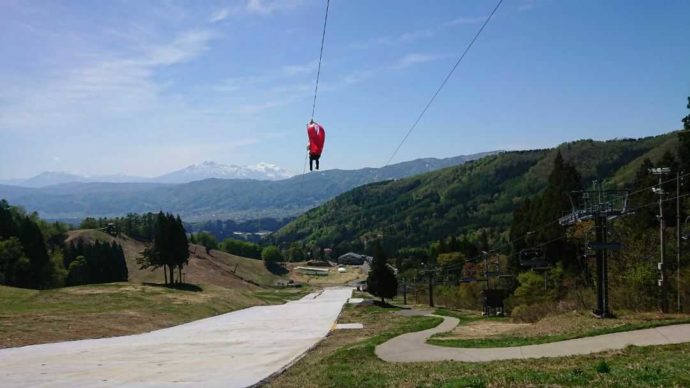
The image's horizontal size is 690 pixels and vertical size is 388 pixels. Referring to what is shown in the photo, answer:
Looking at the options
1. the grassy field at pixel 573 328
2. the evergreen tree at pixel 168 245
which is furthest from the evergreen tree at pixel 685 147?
the evergreen tree at pixel 168 245

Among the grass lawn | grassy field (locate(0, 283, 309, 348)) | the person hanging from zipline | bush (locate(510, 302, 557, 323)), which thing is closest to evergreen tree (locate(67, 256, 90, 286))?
grassy field (locate(0, 283, 309, 348))

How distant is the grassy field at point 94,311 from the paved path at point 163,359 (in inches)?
94.3

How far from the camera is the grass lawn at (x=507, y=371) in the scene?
1345cm

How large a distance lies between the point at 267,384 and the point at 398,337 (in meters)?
12.8

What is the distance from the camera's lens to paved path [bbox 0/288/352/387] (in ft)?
74.1

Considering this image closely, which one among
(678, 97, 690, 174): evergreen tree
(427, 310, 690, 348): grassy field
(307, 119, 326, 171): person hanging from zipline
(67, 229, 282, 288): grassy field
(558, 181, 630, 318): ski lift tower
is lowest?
(67, 229, 282, 288): grassy field

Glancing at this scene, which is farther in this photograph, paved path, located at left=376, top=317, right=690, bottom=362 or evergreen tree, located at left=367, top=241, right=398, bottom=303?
evergreen tree, located at left=367, top=241, right=398, bottom=303

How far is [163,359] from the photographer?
Result: 2981cm

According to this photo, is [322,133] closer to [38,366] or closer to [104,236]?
[38,366]

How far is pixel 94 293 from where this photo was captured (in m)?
72.6

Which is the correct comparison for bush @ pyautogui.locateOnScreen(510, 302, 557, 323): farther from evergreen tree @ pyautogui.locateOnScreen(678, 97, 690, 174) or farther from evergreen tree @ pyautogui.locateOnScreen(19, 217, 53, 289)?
evergreen tree @ pyautogui.locateOnScreen(19, 217, 53, 289)

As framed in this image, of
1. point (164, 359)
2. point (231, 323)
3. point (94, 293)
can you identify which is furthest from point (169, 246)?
point (164, 359)

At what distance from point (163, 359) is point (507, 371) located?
62.6 ft

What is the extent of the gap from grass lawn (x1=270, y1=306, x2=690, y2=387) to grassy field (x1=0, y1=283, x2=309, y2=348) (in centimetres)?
2218
